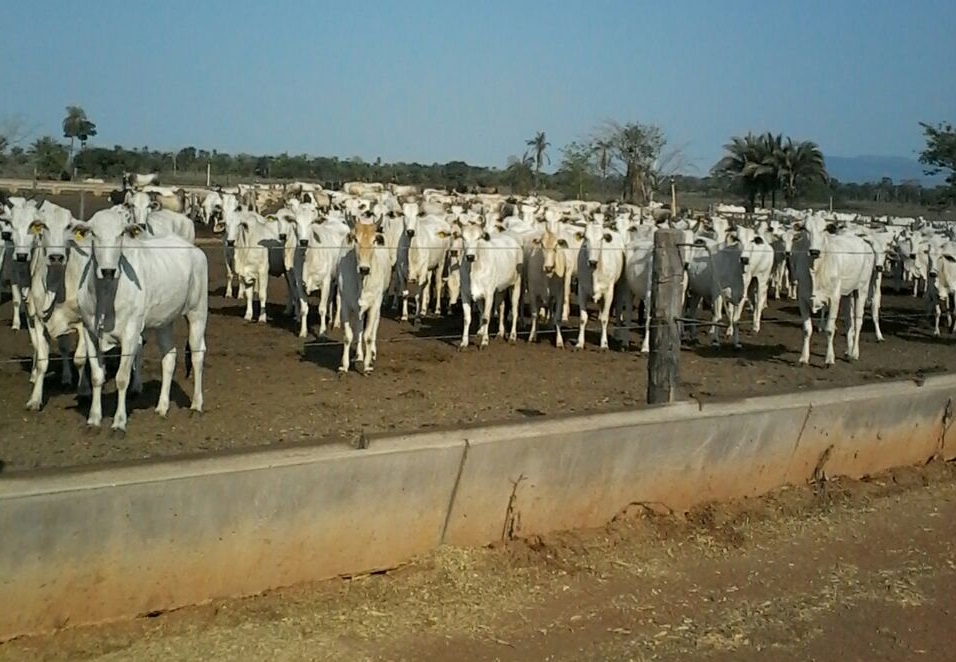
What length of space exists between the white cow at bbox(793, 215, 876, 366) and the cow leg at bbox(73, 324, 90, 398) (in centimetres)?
1032

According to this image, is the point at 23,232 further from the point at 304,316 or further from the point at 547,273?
the point at 547,273

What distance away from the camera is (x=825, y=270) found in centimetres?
1650

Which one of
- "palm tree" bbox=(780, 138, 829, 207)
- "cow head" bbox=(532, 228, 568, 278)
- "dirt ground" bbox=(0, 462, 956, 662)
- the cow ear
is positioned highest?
"palm tree" bbox=(780, 138, 829, 207)

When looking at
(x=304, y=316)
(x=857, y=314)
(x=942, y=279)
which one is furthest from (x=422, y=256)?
(x=942, y=279)

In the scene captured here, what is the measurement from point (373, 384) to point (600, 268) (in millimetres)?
6098

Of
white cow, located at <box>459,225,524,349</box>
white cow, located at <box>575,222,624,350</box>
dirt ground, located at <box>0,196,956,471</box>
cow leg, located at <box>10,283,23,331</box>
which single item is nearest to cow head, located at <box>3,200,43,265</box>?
dirt ground, located at <box>0,196,956,471</box>

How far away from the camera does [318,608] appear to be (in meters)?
6.14

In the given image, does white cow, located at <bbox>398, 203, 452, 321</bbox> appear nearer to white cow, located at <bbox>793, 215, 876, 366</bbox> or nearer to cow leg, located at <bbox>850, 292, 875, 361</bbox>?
white cow, located at <bbox>793, 215, 876, 366</bbox>

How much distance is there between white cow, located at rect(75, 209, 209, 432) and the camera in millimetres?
9781

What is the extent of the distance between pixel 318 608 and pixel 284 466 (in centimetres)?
83

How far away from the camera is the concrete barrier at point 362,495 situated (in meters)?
5.55

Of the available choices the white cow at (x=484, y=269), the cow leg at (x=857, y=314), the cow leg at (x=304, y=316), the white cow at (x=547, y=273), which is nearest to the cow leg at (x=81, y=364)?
the cow leg at (x=304, y=316)

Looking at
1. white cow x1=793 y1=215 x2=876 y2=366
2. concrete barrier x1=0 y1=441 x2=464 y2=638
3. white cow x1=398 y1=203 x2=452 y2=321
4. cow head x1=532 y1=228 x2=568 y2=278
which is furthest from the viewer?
white cow x1=398 y1=203 x2=452 y2=321

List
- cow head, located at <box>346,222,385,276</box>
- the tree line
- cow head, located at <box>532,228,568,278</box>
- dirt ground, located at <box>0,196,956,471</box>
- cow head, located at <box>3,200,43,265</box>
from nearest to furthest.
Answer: dirt ground, located at <box>0,196,956,471</box>
cow head, located at <box>3,200,43,265</box>
cow head, located at <box>346,222,385,276</box>
cow head, located at <box>532,228,568,278</box>
the tree line
